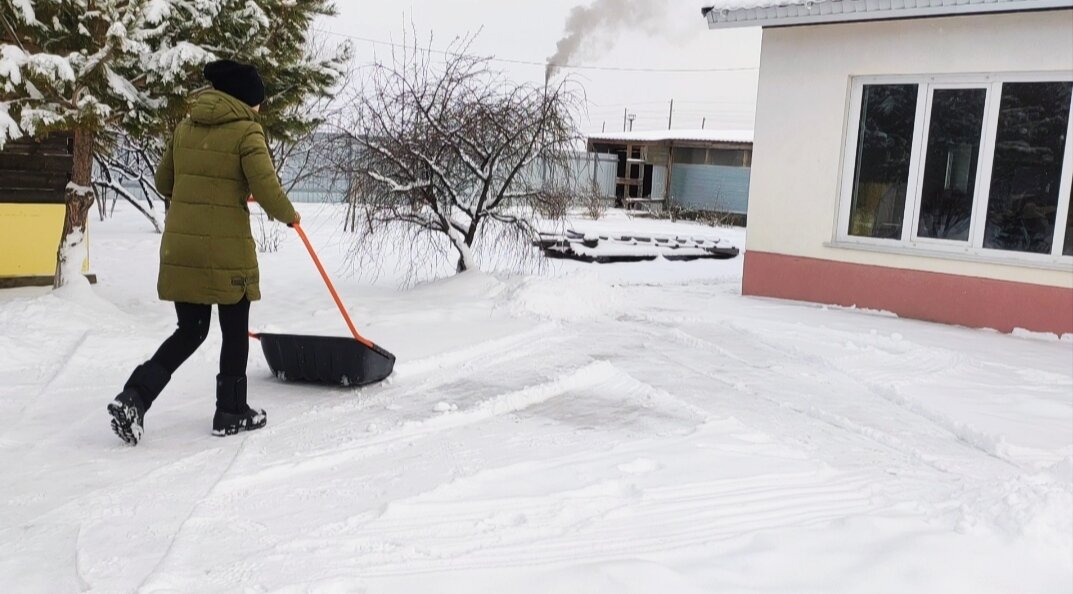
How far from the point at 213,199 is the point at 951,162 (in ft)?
22.6

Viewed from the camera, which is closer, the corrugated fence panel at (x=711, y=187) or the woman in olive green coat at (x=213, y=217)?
the woman in olive green coat at (x=213, y=217)

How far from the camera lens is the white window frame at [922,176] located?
7.82 metres

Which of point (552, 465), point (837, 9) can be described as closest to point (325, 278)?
point (552, 465)

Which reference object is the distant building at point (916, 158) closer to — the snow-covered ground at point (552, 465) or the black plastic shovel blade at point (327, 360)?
the snow-covered ground at point (552, 465)

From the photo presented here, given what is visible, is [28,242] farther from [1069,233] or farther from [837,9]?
[1069,233]

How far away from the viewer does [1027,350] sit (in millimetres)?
7141

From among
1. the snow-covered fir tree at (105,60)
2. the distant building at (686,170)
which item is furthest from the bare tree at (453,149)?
the distant building at (686,170)

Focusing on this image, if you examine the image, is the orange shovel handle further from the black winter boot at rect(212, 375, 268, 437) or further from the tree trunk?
the tree trunk

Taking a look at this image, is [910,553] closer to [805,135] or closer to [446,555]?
[446,555]

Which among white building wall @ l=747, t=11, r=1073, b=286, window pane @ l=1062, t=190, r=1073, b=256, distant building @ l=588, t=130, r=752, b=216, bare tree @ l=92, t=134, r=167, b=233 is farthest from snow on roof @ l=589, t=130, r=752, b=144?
window pane @ l=1062, t=190, r=1073, b=256

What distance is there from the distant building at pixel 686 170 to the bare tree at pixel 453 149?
58.1 feet

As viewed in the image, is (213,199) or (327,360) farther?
(327,360)

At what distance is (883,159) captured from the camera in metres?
8.82

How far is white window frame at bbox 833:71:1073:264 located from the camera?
7820mm
